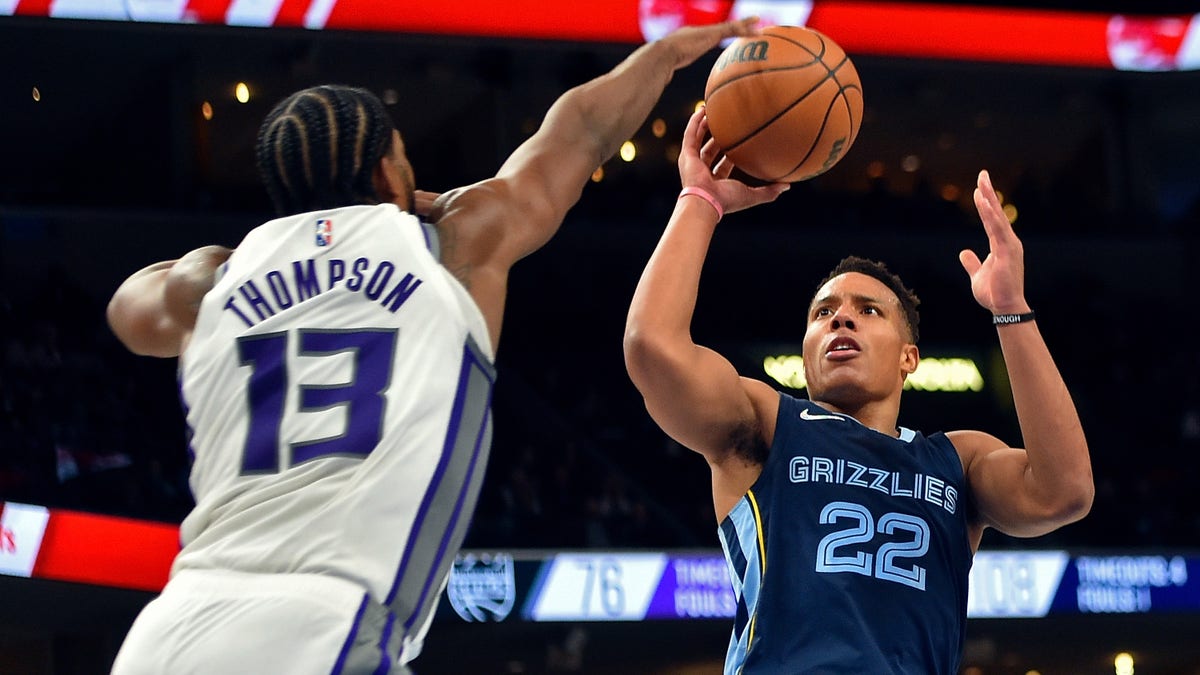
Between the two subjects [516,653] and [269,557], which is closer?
[269,557]

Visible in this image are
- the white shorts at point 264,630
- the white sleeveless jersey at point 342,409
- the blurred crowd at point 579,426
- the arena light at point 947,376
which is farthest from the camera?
the arena light at point 947,376

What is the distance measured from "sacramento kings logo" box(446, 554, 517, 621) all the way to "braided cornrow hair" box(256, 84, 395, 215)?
882 centimetres

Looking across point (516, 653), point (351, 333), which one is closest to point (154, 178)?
point (516, 653)

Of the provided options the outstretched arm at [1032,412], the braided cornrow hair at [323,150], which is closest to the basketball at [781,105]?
the outstretched arm at [1032,412]

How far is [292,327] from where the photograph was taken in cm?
249

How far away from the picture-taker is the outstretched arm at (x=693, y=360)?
333cm

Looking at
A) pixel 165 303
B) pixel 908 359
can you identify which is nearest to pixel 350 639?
pixel 165 303

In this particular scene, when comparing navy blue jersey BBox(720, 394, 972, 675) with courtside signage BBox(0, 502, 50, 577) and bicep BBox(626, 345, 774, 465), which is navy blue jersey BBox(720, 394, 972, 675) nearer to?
bicep BBox(626, 345, 774, 465)

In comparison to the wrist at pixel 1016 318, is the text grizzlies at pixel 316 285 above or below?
below

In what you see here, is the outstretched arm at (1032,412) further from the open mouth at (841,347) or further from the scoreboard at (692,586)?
the scoreboard at (692,586)

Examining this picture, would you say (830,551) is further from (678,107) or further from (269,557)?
(678,107)

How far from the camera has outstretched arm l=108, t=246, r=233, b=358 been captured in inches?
109

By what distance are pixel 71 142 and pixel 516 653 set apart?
684cm

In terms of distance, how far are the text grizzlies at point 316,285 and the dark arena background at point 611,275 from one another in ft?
26.5
